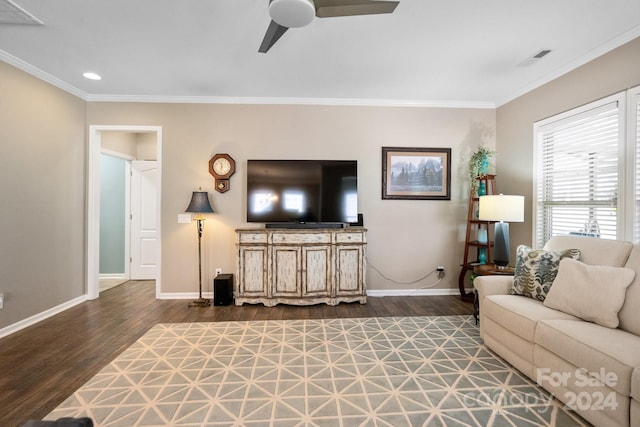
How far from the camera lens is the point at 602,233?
2686 mm

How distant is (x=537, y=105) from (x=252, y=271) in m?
4.10

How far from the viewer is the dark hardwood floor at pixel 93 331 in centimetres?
195

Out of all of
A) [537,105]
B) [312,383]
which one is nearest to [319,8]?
[312,383]

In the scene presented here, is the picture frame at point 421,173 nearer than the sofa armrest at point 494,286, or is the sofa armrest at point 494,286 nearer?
the sofa armrest at point 494,286

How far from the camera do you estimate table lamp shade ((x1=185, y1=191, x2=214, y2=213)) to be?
11.8ft

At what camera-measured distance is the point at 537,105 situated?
3410mm

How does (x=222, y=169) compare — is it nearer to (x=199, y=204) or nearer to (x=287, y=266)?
(x=199, y=204)

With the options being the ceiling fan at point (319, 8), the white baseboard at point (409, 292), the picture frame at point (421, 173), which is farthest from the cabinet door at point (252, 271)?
the ceiling fan at point (319, 8)

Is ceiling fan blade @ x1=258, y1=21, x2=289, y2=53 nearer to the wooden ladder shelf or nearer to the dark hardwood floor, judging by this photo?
the dark hardwood floor

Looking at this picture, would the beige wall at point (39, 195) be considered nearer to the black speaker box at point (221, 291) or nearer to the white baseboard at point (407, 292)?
the white baseboard at point (407, 292)

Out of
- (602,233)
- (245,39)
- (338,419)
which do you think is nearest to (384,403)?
(338,419)

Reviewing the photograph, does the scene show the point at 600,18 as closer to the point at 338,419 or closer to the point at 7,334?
the point at 338,419

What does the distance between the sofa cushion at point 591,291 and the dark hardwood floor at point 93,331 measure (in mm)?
1435

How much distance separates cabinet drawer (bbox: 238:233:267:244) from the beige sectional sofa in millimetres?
2503
